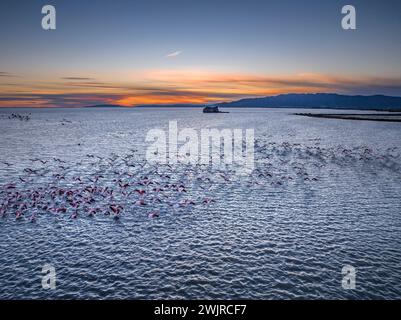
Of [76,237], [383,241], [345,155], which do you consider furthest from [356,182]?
[76,237]

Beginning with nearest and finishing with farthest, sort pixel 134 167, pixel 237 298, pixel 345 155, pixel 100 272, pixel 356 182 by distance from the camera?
pixel 237 298 → pixel 100 272 → pixel 356 182 → pixel 134 167 → pixel 345 155

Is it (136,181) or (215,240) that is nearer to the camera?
(215,240)

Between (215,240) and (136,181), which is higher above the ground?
(136,181)

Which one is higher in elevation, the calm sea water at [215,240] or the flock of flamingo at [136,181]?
the flock of flamingo at [136,181]

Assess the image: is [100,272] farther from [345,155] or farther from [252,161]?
[345,155]

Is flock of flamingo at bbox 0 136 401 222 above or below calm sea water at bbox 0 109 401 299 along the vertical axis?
above

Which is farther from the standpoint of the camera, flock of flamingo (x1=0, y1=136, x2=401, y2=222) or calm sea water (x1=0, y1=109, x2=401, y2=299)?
flock of flamingo (x1=0, y1=136, x2=401, y2=222)

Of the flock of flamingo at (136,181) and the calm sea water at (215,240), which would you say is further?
the flock of flamingo at (136,181)
